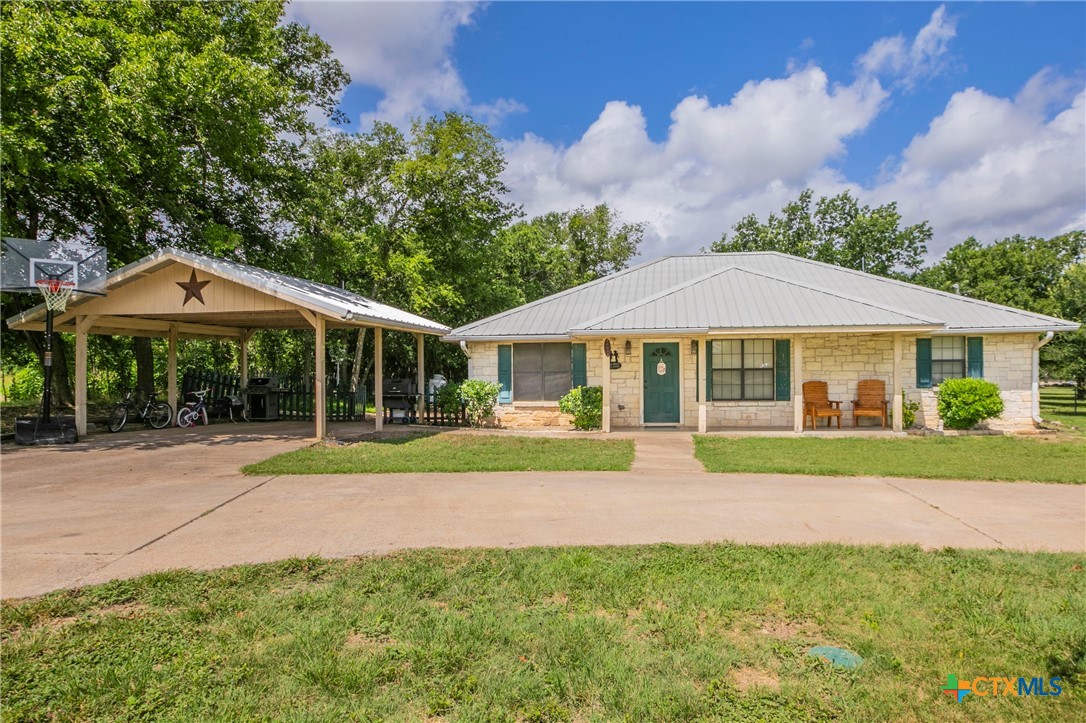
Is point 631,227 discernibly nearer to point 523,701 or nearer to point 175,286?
point 175,286

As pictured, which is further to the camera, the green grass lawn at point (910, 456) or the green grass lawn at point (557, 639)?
the green grass lawn at point (910, 456)

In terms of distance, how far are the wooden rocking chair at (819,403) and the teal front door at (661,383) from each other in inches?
122

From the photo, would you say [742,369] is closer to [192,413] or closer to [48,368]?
[192,413]

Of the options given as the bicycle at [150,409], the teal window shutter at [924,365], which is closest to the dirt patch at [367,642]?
the bicycle at [150,409]

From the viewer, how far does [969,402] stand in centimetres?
1310

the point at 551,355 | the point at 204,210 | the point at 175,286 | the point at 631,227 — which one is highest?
the point at 631,227

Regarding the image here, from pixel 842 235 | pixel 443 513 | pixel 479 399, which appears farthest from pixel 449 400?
pixel 842 235

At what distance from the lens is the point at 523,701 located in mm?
2766

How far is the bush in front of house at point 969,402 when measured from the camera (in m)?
13.1

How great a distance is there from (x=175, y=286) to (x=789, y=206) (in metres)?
30.7

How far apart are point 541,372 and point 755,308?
18.3 ft

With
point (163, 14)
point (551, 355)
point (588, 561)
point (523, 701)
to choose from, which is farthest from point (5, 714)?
point (163, 14)

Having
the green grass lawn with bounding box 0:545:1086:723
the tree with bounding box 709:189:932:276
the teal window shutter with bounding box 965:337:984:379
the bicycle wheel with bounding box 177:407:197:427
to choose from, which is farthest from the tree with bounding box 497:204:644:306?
the green grass lawn with bounding box 0:545:1086:723

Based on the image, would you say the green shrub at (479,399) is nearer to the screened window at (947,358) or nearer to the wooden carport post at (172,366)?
the wooden carport post at (172,366)
